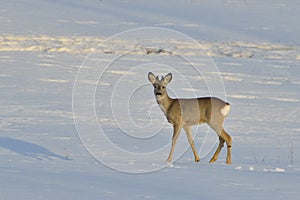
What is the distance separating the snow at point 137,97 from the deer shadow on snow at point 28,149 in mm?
25

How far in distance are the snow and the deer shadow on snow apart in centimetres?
2

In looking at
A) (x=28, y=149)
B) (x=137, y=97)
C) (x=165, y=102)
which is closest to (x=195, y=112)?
(x=165, y=102)

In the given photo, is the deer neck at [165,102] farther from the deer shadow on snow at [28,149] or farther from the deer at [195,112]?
the deer shadow on snow at [28,149]

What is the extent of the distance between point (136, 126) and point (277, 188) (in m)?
5.71

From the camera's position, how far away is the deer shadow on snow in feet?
28.5

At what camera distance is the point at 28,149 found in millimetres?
9477

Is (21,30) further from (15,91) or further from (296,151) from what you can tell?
(296,151)

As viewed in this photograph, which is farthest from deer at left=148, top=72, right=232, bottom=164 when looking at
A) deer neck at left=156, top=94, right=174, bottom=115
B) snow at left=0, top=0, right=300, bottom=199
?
snow at left=0, top=0, right=300, bottom=199

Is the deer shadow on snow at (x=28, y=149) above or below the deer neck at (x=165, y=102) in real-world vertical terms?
below

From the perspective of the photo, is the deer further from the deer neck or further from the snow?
the snow

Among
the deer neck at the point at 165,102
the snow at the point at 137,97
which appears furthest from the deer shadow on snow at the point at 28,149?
the deer neck at the point at 165,102

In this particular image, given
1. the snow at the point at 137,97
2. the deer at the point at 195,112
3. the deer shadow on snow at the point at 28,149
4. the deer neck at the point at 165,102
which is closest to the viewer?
the snow at the point at 137,97

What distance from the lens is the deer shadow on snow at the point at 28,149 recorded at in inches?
342

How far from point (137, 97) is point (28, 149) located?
581 cm
